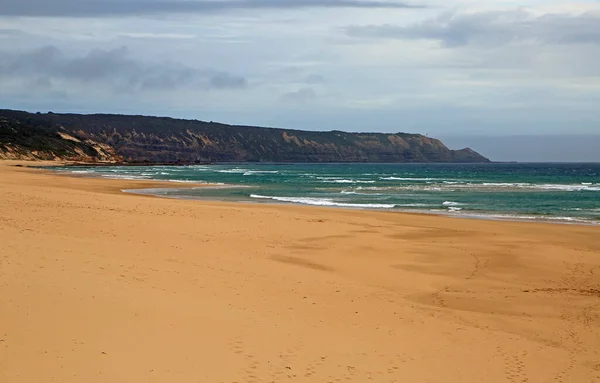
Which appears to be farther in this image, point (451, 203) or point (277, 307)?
point (451, 203)

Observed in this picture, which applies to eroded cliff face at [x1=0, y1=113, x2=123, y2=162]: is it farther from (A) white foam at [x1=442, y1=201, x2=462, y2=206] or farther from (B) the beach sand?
(B) the beach sand

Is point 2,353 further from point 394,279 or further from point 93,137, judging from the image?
point 93,137

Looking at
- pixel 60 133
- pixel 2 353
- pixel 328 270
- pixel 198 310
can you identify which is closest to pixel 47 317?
pixel 2 353

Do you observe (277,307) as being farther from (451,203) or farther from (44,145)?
(44,145)

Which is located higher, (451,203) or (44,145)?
(44,145)

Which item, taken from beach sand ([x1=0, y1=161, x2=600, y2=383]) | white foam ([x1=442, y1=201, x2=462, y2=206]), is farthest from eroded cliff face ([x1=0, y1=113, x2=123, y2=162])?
beach sand ([x1=0, y1=161, x2=600, y2=383])

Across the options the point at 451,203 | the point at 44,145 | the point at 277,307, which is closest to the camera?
the point at 277,307

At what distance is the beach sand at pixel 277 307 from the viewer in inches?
254

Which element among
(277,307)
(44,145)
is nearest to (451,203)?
(277,307)

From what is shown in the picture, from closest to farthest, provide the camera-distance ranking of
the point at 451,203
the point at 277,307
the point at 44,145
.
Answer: the point at 277,307 < the point at 451,203 < the point at 44,145

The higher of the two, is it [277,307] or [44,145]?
[44,145]

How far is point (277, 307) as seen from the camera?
8875 millimetres

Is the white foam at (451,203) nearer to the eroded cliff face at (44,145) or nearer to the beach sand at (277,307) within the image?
the beach sand at (277,307)

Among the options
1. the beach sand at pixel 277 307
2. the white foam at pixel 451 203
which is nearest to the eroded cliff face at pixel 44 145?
the white foam at pixel 451 203
